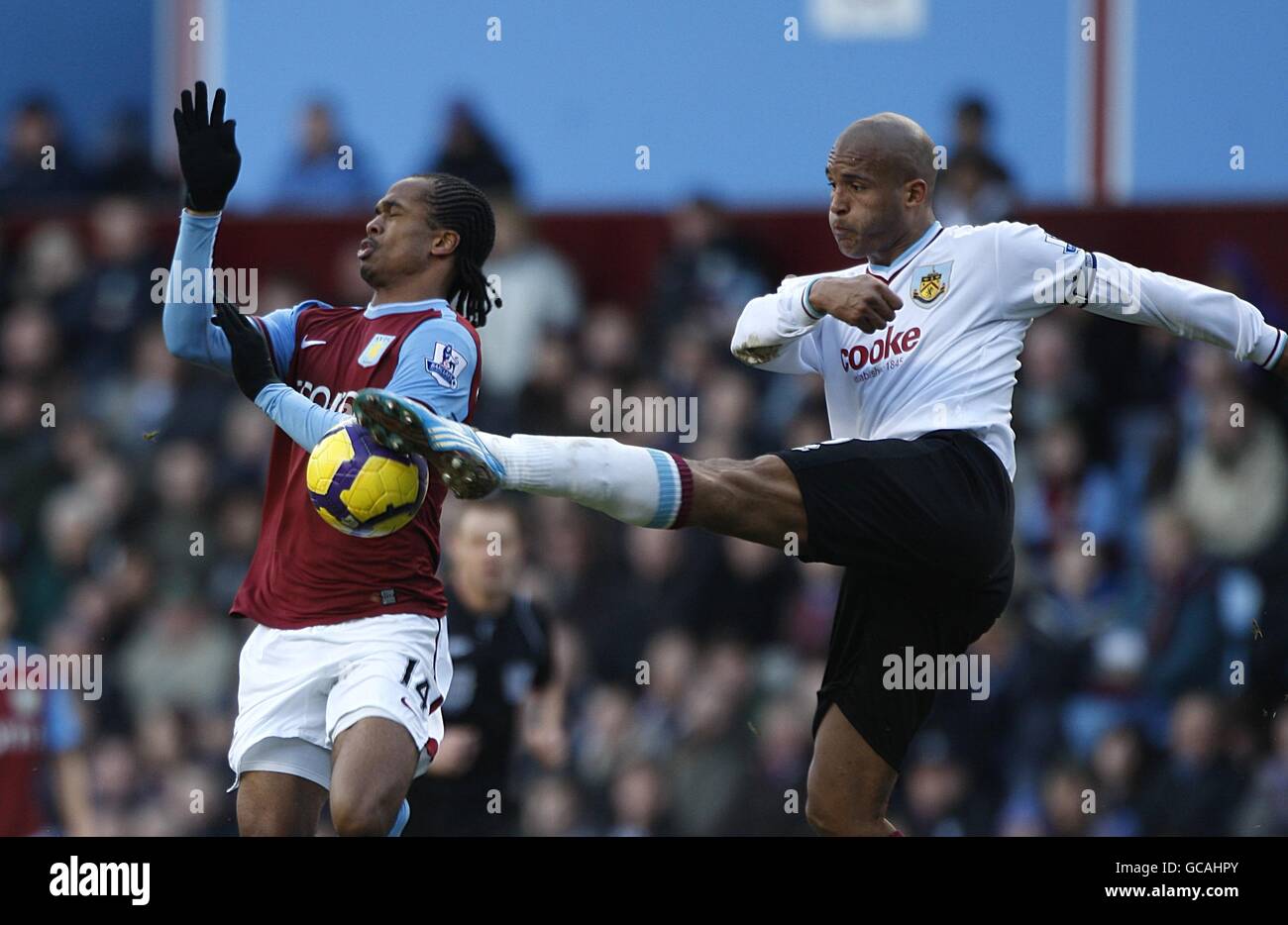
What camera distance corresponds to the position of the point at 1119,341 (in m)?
10.8

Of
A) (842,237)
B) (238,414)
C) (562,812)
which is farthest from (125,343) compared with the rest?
(842,237)

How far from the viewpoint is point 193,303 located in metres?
6.36

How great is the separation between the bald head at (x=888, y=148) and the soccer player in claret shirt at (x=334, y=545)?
1282mm

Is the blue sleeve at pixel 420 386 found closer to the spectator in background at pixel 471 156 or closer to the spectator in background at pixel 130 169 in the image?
the spectator in background at pixel 471 156

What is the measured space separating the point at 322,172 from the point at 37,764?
4610 mm

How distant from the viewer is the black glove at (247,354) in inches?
249

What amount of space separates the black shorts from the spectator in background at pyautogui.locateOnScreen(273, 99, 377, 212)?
21.2 feet

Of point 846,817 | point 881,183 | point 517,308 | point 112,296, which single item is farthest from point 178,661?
point 881,183

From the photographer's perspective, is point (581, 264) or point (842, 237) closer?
point (842, 237)

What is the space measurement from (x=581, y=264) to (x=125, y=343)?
2727mm

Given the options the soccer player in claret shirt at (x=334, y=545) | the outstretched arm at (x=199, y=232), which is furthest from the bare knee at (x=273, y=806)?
the outstretched arm at (x=199, y=232)

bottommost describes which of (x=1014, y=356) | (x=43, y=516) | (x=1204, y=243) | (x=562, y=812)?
(x=562, y=812)

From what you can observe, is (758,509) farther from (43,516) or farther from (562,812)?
(43,516)

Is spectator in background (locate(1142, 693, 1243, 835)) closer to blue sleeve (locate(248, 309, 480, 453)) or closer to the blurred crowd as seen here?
the blurred crowd
